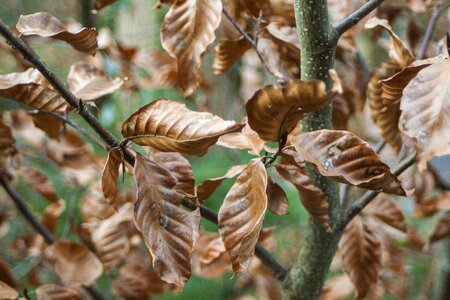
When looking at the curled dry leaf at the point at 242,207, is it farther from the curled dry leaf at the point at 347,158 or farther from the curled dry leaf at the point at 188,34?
the curled dry leaf at the point at 188,34

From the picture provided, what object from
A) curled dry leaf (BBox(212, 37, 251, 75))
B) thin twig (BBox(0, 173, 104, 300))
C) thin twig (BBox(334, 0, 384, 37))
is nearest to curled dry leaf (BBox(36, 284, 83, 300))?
thin twig (BBox(0, 173, 104, 300))

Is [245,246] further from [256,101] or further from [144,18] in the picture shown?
[144,18]

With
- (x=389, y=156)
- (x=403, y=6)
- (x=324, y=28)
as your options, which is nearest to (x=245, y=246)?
(x=324, y=28)

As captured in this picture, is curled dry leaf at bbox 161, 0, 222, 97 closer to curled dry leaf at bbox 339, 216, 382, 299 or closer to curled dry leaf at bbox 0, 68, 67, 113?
curled dry leaf at bbox 0, 68, 67, 113

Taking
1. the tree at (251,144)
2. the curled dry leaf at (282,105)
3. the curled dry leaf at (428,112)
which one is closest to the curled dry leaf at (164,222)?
the tree at (251,144)

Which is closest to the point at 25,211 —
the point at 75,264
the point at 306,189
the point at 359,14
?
the point at 75,264
